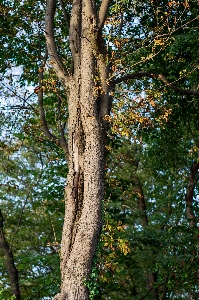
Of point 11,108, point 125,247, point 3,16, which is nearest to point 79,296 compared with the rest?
point 125,247

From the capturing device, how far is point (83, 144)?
5.96m

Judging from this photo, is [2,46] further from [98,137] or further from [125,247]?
[125,247]

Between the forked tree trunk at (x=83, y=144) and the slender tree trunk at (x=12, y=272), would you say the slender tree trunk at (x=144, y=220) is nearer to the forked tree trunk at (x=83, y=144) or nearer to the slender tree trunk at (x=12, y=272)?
the slender tree trunk at (x=12, y=272)

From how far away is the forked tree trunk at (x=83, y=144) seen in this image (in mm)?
5227

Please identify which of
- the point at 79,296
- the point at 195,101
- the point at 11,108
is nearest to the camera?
the point at 79,296

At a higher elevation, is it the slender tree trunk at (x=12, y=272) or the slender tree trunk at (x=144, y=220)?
the slender tree trunk at (x=144, y=220)

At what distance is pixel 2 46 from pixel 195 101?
192 inches

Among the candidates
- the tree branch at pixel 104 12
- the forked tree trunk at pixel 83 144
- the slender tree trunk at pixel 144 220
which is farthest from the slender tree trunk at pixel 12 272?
the tree branch at pixel 104 12

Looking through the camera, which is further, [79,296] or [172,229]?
[172,229]

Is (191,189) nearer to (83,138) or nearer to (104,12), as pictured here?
(83,138)

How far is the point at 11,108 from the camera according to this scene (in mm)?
9492

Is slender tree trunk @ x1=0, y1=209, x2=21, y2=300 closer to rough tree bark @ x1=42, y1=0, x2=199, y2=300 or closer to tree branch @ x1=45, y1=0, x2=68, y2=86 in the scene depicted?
rough tree bark @ x1=42, y1=0, x2=199, y2=300

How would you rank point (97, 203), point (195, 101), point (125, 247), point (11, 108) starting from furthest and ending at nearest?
point (195, 101) < point (11, 108) < point (125, 247) < point (97, 203)

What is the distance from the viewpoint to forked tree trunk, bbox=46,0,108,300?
5.23 m
